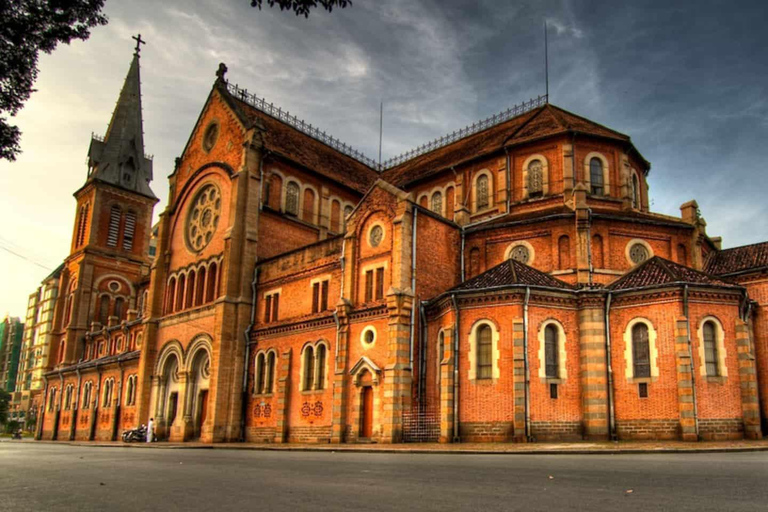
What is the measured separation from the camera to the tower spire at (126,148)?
64312 mm

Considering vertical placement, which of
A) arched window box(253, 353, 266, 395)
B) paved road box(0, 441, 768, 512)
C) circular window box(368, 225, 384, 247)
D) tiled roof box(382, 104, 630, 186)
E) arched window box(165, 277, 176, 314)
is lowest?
paved road box(0, 441, 768, 512)

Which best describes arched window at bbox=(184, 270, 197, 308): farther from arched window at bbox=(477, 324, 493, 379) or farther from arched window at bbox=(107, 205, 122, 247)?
arched window at bbox=(107, 205, 122, 247)

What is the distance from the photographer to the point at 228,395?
35344 millimetres

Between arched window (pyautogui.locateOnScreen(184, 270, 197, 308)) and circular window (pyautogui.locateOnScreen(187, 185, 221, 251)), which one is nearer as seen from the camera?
circular window (pyautogui.locateOnScreen(187, 185, 221, 251))

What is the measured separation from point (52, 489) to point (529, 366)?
18.1 metres

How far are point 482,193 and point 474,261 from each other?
6233 millimetres

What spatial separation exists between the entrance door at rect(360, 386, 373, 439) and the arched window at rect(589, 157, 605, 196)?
15.9 m

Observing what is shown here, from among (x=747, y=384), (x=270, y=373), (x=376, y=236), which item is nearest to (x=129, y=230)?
(x=270, y=373)

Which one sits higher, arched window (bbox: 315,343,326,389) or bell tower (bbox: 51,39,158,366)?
bell tower (bbox: 51,39,158,366)

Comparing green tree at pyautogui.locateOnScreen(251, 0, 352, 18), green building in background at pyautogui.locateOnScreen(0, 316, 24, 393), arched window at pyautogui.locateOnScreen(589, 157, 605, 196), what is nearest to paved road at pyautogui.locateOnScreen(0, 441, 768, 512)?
green tree at pyautogui.locateOnScreen(251, 0, 352, 18)

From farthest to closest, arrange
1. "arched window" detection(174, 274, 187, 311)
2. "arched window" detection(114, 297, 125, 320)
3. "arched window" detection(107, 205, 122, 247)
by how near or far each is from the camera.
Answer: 1. "arched window" detection(107, 205, 122, 247)
2. "arched window" detection(114, 297, 125, 320)
3. "arched window" detection(174, 274, 187, 311)

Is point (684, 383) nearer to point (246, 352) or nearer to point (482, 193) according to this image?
point (482, 193)

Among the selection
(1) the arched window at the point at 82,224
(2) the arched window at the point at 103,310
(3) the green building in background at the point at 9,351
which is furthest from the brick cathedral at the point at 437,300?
(3) the green building in background at the point at 9,351

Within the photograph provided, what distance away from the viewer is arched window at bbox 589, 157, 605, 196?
3403 centimetres
